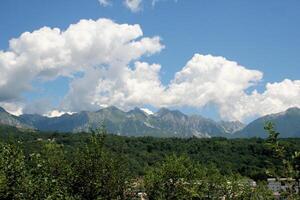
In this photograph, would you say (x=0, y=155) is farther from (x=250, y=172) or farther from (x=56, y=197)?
(x=250, y=172)

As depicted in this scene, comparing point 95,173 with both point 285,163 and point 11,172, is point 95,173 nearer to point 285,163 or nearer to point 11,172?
point 11,172

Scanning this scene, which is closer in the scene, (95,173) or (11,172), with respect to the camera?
(11,172)

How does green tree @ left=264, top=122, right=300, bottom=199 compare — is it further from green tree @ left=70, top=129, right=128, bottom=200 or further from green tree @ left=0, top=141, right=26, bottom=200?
green tree @ left=70, top=129, right=128, bottom=200

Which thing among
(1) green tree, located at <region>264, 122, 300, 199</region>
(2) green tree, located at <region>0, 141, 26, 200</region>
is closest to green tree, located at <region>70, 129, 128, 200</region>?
(2) green tree, located at <region>0, 141, 26, 200</region>

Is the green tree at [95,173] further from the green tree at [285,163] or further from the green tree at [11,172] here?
the green tree at [285,163]

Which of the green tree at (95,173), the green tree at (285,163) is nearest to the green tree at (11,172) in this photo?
the green tree at (95,173)

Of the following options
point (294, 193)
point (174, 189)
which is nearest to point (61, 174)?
point (294, 193)

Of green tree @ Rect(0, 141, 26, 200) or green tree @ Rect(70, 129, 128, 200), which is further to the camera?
green tree @ Rect(70, 129, 128, 200)

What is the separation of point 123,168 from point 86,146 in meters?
3.93

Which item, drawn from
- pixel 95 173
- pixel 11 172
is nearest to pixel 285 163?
pixel 11 172

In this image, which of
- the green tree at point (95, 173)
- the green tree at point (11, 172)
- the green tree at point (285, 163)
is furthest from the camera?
the green tree at point (95, 173)

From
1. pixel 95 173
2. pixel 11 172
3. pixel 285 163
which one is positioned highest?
pixel 285 163

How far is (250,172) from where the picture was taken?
194625mm

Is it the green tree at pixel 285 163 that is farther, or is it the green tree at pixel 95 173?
the green tree at pixel 95 173
